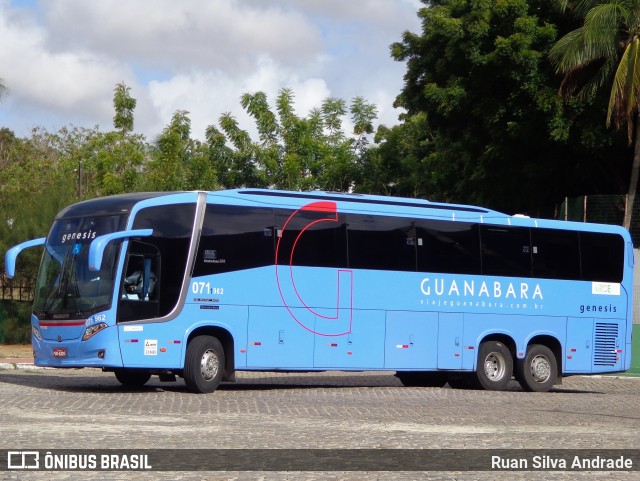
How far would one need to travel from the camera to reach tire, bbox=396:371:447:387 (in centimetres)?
2450

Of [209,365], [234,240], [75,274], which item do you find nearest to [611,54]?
[234,240]

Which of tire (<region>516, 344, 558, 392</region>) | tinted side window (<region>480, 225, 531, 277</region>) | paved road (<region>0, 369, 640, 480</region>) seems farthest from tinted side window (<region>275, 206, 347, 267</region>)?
tire (<region>516, 344, 558, 392</region>)

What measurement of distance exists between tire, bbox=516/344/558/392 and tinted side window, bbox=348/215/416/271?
344 cm

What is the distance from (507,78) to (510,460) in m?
26.7

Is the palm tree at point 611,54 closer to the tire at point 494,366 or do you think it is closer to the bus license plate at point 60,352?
the tire at point 494,366

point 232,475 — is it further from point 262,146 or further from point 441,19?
point 262,146

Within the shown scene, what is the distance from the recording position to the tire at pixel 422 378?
2450cm

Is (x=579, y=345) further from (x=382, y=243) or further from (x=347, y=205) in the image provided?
(x=347, y=205)

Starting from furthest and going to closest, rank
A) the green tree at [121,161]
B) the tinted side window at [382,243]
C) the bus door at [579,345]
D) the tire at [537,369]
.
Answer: the green tree at [121,161]
the bus door at [579,345]
the tire at [537,369]
the tinted side window at [382,243]

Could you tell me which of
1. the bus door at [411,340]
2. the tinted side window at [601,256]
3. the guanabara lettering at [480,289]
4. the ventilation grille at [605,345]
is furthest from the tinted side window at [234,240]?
the ventilation grille at [605,345]

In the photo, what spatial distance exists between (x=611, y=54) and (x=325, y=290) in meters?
13.9

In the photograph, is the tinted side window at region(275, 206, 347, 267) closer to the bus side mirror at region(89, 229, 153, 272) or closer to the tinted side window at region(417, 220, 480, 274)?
the tinted side window at region(417, 220, 480, 274)

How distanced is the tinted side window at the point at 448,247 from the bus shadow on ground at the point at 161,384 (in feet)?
8.04

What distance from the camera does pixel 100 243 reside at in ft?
60.1
